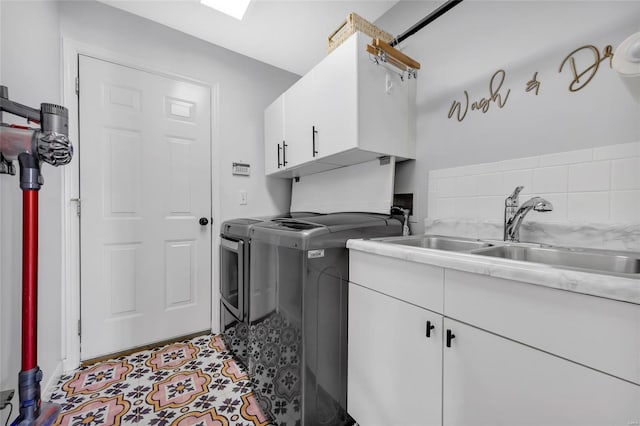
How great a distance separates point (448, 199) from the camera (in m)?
1.47

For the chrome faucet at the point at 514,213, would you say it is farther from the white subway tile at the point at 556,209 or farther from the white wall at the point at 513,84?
the white wall at the point at 513,84

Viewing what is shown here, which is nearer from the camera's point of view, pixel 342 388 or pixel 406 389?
pixel 406 389

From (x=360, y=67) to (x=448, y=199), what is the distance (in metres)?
0.89

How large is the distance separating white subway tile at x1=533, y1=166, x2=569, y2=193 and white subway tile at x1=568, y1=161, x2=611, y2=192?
2 cm

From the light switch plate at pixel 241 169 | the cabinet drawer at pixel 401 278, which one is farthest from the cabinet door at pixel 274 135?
the cabinet drawer at pixel 401 278

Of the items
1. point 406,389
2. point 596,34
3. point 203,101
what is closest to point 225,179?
point 203,101

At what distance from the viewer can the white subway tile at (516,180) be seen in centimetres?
115

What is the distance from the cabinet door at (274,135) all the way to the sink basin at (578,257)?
65.2 inches

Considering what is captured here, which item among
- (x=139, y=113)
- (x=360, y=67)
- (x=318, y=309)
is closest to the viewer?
(x=318, y=309)

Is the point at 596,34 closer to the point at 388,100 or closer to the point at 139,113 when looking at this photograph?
the point at 388,100

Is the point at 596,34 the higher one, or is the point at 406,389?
the point at 596,34

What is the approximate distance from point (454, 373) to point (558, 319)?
353 mm

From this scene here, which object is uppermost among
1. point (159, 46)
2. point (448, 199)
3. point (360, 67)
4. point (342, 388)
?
point (159, 46)

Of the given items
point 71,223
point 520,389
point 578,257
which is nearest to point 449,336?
point 520,389
